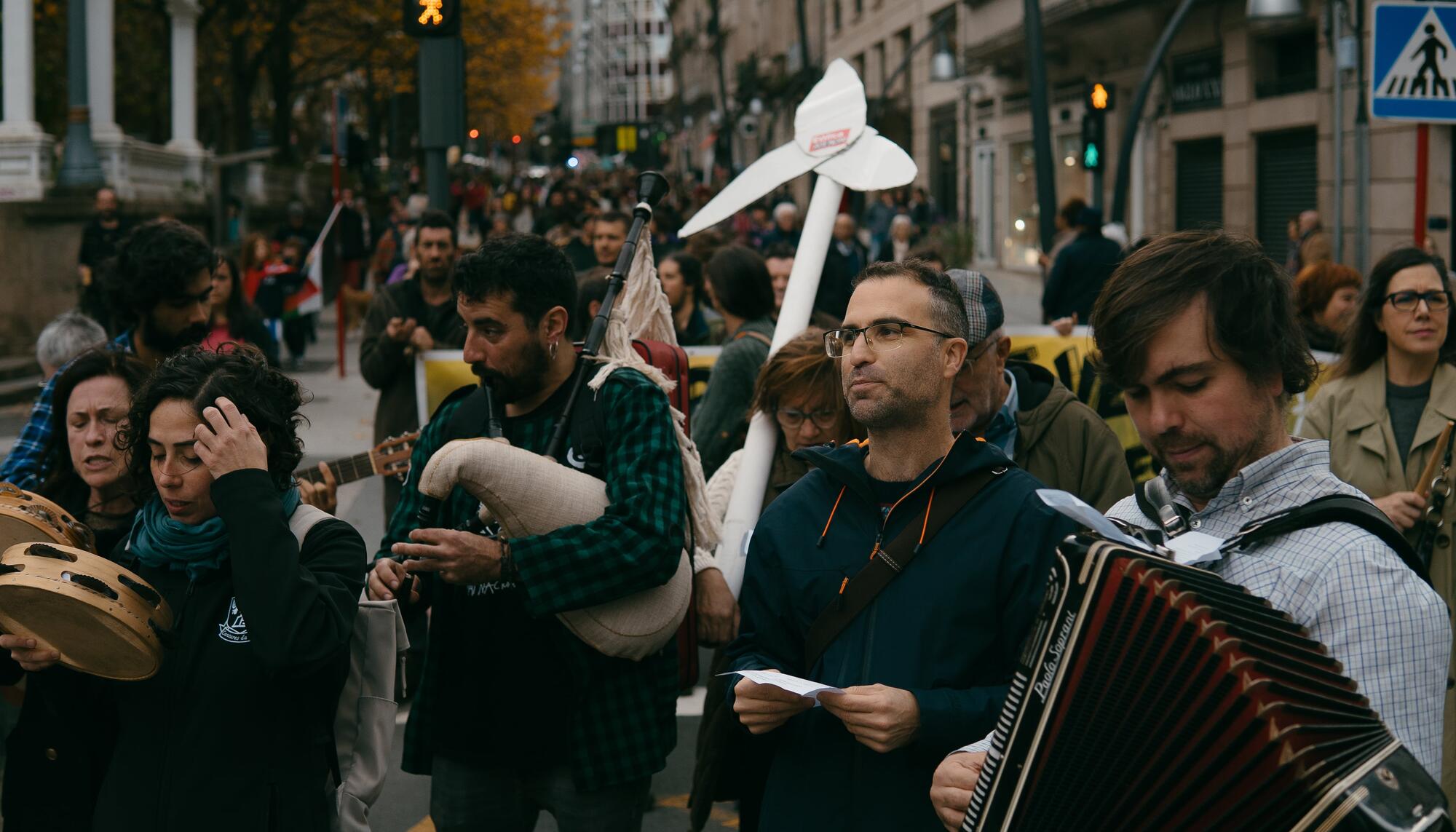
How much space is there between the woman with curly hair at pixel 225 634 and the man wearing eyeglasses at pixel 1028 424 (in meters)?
1.74

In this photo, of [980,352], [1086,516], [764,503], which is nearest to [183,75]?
[764,503]

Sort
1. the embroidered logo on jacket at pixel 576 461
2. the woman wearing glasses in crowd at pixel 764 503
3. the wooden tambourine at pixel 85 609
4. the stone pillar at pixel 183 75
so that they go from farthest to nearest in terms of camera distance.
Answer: the stone pillar at pixel 183 75
the embroidered logo on jacket at pixel 576 461
the woman wearing glasses in crowd at pixel 764 503
the wooden tambourine at pixel 85 609

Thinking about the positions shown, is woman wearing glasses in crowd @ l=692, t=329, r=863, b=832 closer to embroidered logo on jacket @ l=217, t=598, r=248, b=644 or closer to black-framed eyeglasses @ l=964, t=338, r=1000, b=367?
black-framed eyeglasses @ l=964, t=338, r=1000, b=367

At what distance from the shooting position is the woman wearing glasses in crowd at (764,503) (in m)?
3.21

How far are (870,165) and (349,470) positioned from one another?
221cm

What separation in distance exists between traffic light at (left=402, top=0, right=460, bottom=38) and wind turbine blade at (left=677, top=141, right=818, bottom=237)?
14.2 feet

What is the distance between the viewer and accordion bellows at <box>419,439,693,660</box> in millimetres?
3230

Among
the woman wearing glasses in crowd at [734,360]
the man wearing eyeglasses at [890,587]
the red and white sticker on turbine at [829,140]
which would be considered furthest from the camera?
the woman wearing glasses in crowd at [734,360]

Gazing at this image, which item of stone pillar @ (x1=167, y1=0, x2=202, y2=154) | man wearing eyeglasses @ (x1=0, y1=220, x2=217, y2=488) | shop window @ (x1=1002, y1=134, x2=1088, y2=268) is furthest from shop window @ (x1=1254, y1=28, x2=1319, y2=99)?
man wearing eyeglasses @ (x1=0, y1=220, x2=217, y2=488)

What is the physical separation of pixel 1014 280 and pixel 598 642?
27.5m

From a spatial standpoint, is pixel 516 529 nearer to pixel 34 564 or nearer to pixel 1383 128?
pixel 34 564

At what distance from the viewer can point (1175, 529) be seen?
216cm

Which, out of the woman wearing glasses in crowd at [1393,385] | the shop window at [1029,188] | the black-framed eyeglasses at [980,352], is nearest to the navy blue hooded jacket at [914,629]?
the black-framed eyeglasses at [980,352]

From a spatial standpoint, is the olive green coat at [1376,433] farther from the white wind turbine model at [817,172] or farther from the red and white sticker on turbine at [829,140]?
the red and white sticker on turbine at [829,140]
